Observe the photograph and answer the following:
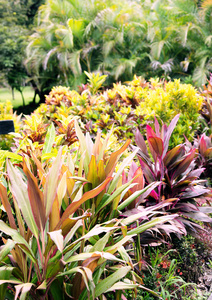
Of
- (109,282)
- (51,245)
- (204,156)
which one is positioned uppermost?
(51,245)

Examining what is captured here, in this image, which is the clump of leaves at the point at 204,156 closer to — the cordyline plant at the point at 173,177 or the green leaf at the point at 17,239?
the cordyline plant at the point at 173,177

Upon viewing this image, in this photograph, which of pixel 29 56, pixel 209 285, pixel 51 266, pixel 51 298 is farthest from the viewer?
pixel 29 56

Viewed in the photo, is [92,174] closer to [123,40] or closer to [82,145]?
[82,145]

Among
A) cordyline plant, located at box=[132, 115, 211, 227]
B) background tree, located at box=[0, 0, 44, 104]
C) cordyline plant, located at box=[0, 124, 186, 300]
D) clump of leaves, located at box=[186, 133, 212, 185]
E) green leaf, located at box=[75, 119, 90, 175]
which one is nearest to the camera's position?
cordyline plant, located at box=[0, 124, 186, 300]

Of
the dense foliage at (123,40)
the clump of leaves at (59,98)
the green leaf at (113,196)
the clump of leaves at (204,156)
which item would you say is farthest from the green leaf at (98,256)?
the dense foliage at (123,40)

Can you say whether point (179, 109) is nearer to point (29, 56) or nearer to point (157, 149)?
point (157, 149)

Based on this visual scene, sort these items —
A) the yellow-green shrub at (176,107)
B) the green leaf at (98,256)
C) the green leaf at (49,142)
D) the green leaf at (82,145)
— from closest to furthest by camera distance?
the green leaf at (98,256) → the green leaf at (82,145) → the green leaf at (49,142) → the yellow-green shrub at (176,107)

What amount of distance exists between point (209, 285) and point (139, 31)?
1459cm

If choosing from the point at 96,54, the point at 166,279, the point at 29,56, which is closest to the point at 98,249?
the point at 166,279

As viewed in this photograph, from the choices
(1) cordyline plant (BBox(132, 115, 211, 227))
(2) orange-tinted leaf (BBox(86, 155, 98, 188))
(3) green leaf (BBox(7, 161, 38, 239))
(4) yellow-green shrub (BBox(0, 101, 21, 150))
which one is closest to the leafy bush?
(4) yellow-green shrub (BBox(0, 101, 21, 150))

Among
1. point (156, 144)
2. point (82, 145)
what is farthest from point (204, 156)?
point (82, 145)

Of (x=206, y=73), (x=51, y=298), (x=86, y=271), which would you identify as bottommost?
(x=206, y=73)

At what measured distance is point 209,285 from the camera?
7.11 feet

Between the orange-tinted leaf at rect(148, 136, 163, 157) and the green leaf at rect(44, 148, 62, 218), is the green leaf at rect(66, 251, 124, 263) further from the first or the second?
the orange-tinted leaf at rect(148, 136, 163, 157)
